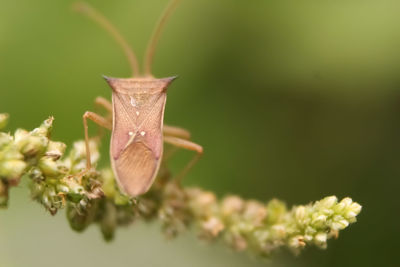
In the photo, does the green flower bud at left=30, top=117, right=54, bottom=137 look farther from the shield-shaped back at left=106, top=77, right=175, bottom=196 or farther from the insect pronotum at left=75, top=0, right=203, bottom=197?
the shield-shaped back at left=106, top=77, right=175, bottom=196

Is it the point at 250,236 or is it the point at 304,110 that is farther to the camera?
the point at 304,110

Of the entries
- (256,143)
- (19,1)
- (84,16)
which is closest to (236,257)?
(256,143)

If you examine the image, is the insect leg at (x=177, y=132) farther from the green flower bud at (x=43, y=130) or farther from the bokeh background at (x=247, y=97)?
the green flower bud at (x=43, y=130)

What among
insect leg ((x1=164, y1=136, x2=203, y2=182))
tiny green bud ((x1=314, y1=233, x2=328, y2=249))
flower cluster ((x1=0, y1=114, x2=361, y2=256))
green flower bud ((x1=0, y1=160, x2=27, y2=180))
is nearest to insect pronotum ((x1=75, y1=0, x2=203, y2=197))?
insect leg ((x1=164, y1=136, x2=203, y2=182))

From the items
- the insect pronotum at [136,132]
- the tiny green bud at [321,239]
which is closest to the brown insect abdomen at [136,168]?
the insect pronotum at [136,132]

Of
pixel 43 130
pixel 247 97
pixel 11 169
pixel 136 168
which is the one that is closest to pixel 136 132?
pixel 136 168

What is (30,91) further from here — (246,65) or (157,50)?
(246,65)
